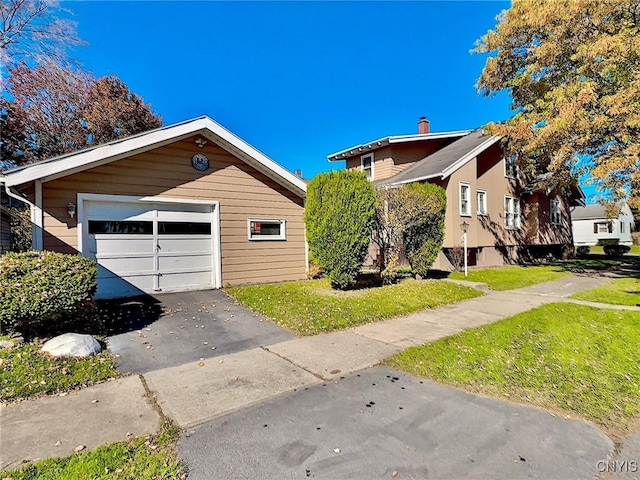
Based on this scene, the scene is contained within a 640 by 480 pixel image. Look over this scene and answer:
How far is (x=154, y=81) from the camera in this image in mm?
17469

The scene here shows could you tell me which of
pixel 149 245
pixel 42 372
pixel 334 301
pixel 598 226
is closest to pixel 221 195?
pixel 149 245

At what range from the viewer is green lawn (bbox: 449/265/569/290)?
1191cm

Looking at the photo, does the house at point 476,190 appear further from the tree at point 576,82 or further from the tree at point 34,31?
the tree at point 34,31

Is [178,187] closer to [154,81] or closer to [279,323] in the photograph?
[279,323]

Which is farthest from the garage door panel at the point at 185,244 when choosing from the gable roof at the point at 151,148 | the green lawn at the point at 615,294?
the green lawn at the point at 615,294

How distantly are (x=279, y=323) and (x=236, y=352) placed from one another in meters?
1.60

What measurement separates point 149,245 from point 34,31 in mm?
9810

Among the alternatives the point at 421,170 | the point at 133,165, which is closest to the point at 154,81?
the point at 133,165

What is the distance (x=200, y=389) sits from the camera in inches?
151

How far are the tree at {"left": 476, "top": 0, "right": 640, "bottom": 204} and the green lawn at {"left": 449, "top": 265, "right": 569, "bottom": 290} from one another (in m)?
3.90

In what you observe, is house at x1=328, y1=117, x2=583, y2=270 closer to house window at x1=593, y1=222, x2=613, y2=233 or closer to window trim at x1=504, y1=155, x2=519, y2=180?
window trim at x1=504, y1=155, x2=519, y2=180

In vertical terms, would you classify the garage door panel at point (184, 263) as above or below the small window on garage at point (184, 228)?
below

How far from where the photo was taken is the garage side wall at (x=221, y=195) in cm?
762

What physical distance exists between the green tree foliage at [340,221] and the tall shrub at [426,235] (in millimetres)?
2624
